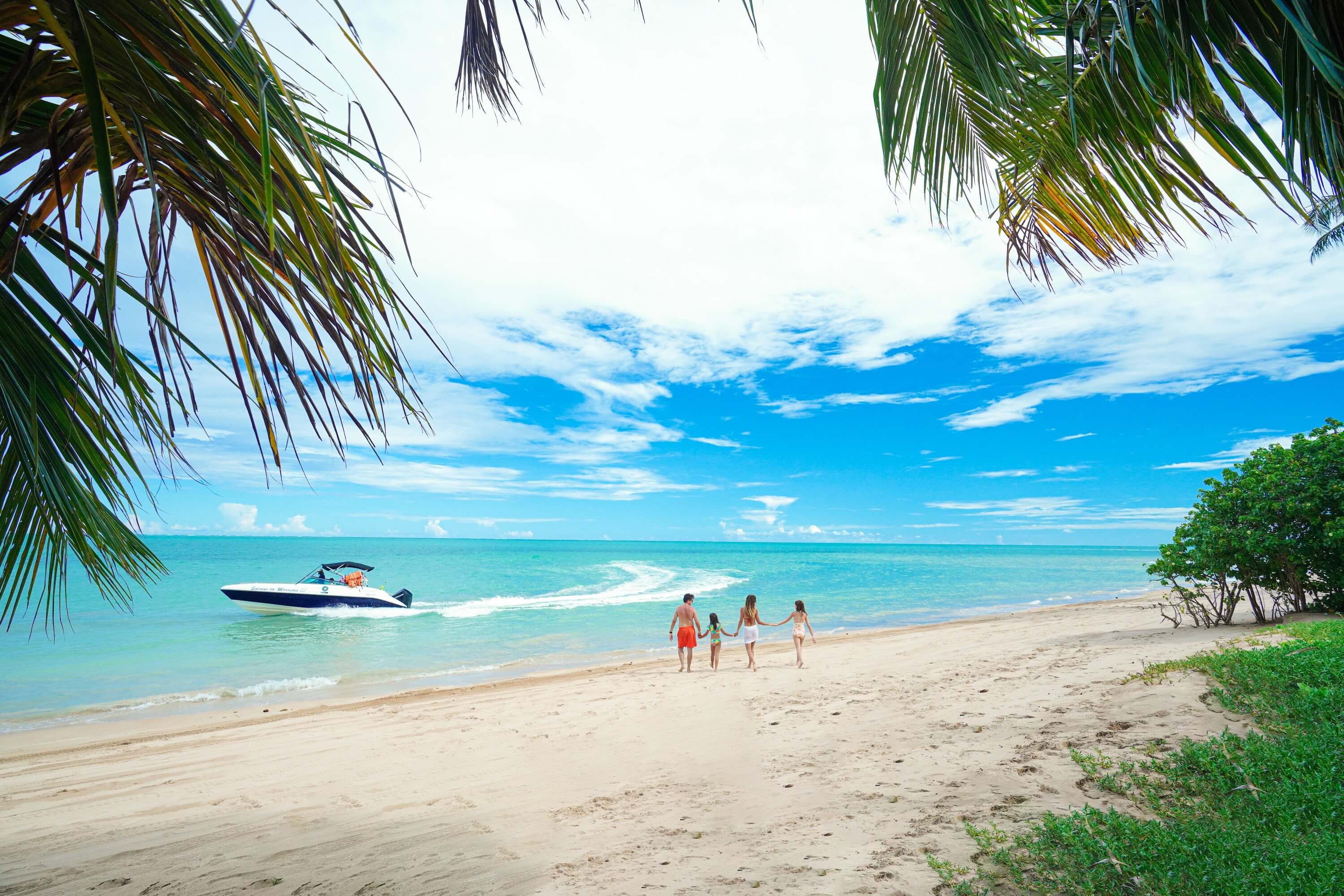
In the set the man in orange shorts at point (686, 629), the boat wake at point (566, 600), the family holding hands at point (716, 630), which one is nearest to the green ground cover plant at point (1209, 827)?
the family holding hands at point (716, 630)

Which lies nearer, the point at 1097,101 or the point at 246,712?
the point at 1097,101

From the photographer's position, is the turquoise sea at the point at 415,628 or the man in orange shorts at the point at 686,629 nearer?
the man in orange shorts at the point at 686,629

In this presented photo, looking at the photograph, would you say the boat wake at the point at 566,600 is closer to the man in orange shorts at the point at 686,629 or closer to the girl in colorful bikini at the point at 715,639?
the man in orange shorts at the point at 686,629

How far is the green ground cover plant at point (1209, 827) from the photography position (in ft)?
9.90

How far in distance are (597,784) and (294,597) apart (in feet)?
75.5

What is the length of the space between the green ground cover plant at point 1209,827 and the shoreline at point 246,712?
9.43 meters

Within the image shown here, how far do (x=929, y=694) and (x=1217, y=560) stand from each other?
16.9 ft

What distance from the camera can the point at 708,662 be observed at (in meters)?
14.1

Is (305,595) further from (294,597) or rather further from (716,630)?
(716,630)

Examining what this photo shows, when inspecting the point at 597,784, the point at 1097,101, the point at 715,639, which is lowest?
the point at 597,784

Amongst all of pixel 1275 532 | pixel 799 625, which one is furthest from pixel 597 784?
pixel 1275 532

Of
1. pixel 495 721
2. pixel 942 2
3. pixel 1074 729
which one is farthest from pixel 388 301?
pixel 495 721

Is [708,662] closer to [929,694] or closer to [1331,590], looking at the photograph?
[929,694]

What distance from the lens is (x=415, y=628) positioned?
22.1 metres
